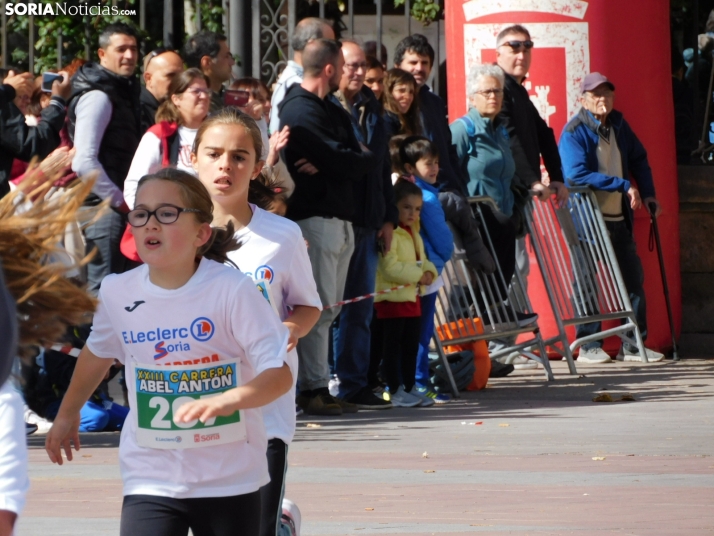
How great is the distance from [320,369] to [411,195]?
4.72 feet

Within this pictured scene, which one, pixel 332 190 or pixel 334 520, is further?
pixel 332 190

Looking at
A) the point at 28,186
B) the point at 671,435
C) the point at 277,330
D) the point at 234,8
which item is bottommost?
the point at 671,435

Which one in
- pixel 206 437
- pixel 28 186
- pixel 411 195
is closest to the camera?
pixel 28 186

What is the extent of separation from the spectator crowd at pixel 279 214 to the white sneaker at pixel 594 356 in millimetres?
12

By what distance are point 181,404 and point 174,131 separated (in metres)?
4.31

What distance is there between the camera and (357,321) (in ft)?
28.6

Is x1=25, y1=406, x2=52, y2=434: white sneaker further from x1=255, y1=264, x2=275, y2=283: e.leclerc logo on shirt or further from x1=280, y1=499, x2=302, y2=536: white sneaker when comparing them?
x1=255, y1=264, x2=275, y2=283: e.leclerc logo on shirt

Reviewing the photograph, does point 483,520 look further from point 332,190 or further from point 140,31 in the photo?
point 140,31

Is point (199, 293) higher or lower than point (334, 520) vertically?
higher

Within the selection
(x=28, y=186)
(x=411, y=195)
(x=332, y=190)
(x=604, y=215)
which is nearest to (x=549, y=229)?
(x=604, y=215)

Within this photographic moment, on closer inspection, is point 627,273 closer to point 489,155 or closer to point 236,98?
point 489,155

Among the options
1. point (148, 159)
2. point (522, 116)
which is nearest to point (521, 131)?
point (522, 116)

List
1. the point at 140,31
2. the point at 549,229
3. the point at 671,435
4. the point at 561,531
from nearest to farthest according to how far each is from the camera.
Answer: the point at 561,531 < the point at 671,435 < the point at 549,229 < the point at 140,31

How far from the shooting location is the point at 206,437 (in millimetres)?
3561
